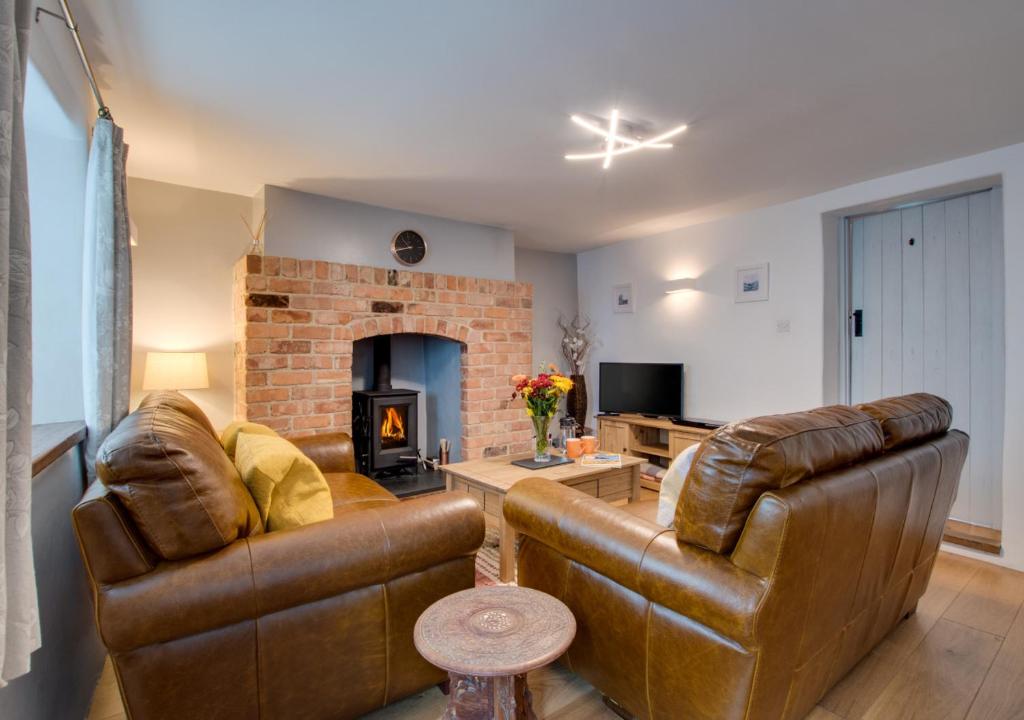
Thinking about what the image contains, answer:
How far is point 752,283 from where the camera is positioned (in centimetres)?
399

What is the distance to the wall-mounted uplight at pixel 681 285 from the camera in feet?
14.4

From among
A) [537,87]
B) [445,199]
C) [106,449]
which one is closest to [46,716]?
[106,449]

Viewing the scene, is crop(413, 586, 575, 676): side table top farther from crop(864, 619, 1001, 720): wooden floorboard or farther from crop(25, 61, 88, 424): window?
crop(25, 61, 88, 424): window

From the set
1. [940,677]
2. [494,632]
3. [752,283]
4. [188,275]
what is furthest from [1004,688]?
[188,275]

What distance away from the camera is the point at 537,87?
217 centimetres

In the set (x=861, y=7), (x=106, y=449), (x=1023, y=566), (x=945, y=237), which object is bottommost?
(x=1023, y=566)

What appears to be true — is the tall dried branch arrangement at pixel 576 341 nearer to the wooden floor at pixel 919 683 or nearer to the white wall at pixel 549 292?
the white wall at pixel 549 292

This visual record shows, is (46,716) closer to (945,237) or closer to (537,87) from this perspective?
(537,87)

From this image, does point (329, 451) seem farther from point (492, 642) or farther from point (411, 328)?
point (492, 642)

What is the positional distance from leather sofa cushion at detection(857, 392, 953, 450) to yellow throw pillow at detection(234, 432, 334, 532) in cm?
183

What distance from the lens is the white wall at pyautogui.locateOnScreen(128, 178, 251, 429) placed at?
133 inches

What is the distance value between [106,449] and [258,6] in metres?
1.48

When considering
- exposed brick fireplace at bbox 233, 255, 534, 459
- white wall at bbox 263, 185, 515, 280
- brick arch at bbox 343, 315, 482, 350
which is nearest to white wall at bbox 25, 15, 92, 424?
exposed brick fireplace at bbox 233, 255, 534, 459

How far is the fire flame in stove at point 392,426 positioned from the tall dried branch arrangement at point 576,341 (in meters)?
2.09
